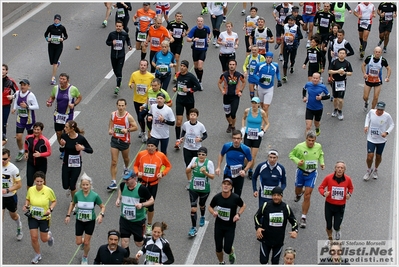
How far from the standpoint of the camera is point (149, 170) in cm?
1636

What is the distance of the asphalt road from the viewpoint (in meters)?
16.6

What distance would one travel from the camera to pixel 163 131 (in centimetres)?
1839

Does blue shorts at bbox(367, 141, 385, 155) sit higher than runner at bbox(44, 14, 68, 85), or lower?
lower

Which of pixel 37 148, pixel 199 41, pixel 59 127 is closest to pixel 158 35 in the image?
pixel 199 41

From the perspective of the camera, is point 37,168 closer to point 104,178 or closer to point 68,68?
point 104,178

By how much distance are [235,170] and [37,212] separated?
3.47 metres

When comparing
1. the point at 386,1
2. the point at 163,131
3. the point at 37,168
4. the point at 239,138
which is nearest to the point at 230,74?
the point at 163,131

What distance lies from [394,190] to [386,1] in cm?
779

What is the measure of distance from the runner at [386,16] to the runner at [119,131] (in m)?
9.52

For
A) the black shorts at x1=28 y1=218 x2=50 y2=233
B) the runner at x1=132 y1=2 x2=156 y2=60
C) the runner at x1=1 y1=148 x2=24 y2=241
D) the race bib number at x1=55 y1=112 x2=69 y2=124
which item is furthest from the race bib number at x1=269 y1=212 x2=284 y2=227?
the runner at x1=132 y1=2 x2=156 y2=60

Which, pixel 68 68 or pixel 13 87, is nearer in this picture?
pixel 13 87

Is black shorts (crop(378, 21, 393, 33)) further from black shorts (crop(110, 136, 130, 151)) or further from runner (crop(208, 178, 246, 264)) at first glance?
runner (crop(208, 178, 246, 264))

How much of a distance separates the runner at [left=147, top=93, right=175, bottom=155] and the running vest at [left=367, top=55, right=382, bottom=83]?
5.15m

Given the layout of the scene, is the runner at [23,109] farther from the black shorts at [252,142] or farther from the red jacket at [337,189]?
the red jacket at [337,189]
